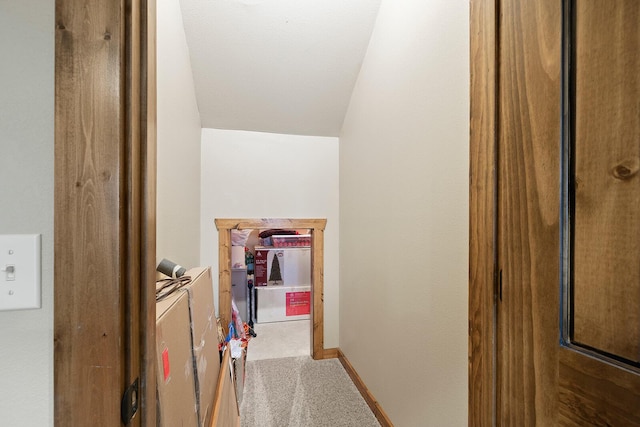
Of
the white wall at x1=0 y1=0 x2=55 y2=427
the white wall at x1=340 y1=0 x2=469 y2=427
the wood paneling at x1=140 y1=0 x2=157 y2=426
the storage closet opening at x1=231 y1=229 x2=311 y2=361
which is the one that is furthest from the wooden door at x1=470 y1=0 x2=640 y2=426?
the storage closet opening at x1=231 y1=229 x2=311 y2=361

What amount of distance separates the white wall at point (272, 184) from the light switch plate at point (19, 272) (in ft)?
7.92

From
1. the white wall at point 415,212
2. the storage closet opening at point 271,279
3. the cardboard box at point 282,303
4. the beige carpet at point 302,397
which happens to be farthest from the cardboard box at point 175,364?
the cardboard box at point 282,303

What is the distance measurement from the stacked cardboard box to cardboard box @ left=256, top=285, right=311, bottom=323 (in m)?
3.12

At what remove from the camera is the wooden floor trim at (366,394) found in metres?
1.83

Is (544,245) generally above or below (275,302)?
above

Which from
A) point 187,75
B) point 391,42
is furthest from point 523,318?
point 187,75

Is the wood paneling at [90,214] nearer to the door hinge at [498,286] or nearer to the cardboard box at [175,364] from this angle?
the cardboard box at [175,364]

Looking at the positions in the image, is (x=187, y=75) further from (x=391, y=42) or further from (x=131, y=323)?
(x=131, y=323)

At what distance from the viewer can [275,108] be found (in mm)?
2617

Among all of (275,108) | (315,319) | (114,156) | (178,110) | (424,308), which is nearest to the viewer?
(114,156)

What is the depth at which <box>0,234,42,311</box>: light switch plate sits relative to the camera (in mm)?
428

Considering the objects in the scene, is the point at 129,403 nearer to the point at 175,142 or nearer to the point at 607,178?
the point at 607,178

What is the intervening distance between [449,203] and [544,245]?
0.54 metres

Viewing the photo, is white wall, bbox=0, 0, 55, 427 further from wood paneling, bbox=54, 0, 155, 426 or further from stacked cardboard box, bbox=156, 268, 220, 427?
stacked cardboard box, bbox=156, 268, 220, 427
